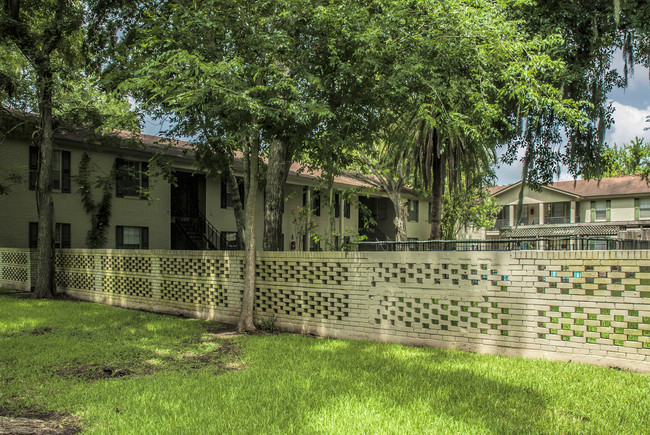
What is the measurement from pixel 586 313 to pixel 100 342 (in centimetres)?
697

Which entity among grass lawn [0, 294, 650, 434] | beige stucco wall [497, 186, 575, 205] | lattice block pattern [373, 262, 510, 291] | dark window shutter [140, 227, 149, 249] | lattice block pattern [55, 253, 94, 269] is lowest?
grass lawn [0, 294, 650, 434]

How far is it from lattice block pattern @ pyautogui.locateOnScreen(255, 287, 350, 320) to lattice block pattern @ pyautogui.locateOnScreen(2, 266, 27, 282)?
10.4 metres

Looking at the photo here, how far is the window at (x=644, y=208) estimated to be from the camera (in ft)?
121

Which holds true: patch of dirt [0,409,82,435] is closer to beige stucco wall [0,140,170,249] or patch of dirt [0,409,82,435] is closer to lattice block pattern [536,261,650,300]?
lattice block pattern [536,261,650,300]

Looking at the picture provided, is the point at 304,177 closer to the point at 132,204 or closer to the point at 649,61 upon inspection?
the point at 132,204

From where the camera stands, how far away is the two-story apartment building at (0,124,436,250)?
16719mm

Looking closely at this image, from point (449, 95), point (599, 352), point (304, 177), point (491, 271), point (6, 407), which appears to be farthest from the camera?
point (304, 177)

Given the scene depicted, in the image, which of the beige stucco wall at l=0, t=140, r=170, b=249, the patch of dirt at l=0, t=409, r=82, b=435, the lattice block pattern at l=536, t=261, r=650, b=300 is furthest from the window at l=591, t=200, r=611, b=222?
the patch of dirt at l=0, t=409, r=82, b=435

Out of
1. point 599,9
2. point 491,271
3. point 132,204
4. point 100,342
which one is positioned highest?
point 599,9

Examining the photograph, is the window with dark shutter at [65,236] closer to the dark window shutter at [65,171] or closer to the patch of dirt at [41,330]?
the dark window shutter at [65,171]

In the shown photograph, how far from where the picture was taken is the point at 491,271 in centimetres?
666

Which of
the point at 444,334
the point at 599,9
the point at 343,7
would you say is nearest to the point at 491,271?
the point at 444,334

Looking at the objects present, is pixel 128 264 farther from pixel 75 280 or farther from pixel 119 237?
pixel 119 237

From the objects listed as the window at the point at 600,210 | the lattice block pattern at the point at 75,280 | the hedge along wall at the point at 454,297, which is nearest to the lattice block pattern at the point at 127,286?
the lattice block pattern at the point at 75,280
